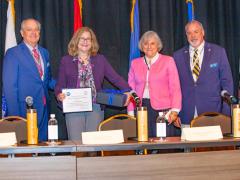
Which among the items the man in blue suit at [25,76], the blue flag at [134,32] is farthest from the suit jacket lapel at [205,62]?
the man in blue suit at [25,76]

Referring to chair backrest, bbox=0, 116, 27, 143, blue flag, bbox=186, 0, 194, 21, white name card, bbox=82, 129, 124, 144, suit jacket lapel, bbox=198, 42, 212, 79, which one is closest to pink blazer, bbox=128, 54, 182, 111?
suit jacket lapel, bbox=198, 42, 212, 79

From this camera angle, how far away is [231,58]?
5.47 meters

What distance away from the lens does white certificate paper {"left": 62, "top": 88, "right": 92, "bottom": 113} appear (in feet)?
13.4

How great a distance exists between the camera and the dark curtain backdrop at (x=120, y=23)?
16.6 ft

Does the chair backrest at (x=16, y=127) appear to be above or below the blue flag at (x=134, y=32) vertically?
below

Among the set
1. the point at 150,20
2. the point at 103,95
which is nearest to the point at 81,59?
the point at 103,95

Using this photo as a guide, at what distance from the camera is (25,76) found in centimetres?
450

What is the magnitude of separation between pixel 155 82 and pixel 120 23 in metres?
1.09

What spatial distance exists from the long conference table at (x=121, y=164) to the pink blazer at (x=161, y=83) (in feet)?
5.97

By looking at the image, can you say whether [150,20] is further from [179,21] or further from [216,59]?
[216,59]

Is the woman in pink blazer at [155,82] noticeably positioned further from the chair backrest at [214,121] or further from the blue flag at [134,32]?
the chair backrest at [214,121]

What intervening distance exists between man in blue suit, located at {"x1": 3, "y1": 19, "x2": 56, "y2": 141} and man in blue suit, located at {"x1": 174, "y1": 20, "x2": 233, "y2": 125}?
5.02ft

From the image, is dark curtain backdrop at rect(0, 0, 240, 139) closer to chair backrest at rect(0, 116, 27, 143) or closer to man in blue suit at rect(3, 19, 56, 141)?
man in blue suit at rect(3, 19, 56, 141)

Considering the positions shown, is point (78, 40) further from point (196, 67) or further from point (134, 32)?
point (196, 67)
